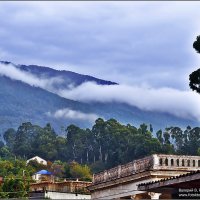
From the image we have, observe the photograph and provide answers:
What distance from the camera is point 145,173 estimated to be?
2997cm

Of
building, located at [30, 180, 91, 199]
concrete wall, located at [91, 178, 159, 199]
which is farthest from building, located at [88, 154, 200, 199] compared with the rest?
building, located at [30, 180, 91, 199]

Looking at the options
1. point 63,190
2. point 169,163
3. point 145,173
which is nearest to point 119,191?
point 145,173

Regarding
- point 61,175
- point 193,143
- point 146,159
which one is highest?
point 193,143

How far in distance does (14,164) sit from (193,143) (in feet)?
195

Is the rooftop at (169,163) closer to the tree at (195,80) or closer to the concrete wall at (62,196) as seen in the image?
the tree at (195,80)

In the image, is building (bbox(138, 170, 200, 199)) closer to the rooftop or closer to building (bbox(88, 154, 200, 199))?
building (bbox(88, 154, 200, 199))

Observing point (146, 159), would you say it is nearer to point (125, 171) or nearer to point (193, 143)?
point (125, 171)

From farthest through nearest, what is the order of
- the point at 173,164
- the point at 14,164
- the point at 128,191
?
the point at 14,164 → the point at 128,191 → the point at 173,164

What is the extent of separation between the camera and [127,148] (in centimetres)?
19500

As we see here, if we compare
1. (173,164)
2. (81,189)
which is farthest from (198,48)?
(81,189)

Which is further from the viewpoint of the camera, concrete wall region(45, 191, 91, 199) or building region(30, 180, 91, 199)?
building region(30, 180, 91, 199)

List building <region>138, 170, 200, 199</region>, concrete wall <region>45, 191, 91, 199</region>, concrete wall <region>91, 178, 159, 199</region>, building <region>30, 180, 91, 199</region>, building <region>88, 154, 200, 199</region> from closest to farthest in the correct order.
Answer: building <region>138, 170, 200, 199</region>
building <region>88, 154, 200, 199</region>
concrete wall <region>91, 178, 159, 199</region>
concrete wall <region>45, 191, 91, 199</region>
building <region>30, 180, 91, 199</region>

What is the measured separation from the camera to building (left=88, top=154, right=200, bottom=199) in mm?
29344

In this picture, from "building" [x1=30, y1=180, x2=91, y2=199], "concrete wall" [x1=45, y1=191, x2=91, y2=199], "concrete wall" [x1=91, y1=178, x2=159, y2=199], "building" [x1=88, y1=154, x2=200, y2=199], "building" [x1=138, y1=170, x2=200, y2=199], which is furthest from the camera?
"building" [x1=30, y1=180, x2=91, y2=199]
